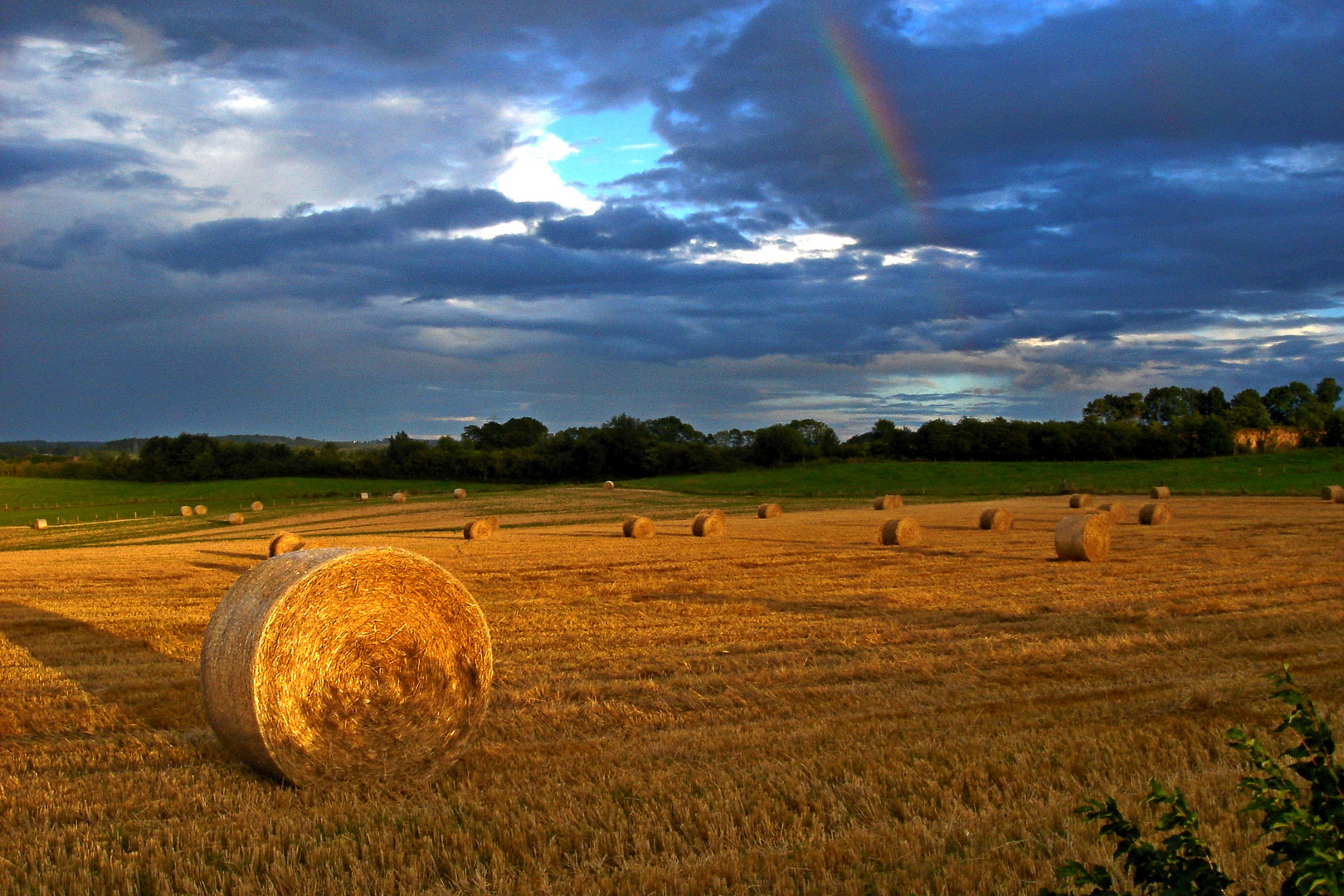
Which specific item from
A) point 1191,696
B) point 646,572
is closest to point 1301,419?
point 646,572

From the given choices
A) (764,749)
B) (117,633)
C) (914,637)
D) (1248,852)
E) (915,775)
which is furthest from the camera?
(117,633)

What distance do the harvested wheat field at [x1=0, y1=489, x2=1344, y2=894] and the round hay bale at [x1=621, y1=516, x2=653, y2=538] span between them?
1131cm

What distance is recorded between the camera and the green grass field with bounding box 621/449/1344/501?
157 feet

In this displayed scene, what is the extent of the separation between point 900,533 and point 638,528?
27.6 ft

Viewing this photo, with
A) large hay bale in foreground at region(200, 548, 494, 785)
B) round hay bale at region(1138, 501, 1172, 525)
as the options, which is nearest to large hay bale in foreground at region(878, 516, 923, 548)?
round hay bale at region(1138, 501, 1172, 525)

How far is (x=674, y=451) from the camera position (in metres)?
83.4

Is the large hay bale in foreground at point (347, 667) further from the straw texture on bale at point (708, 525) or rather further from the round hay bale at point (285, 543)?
the straw texture on bale at point (708, 525)

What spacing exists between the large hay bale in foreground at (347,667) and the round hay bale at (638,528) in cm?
2037

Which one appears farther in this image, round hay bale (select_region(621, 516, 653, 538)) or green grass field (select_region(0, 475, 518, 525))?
green grass field (select_region(0, 475, 518, 525))

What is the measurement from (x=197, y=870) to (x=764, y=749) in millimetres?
3472

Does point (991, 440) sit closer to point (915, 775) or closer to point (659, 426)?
point (659, 426)

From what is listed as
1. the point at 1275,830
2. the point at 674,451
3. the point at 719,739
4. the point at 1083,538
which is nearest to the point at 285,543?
the point at 1083,538

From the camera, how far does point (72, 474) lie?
83.8 meters

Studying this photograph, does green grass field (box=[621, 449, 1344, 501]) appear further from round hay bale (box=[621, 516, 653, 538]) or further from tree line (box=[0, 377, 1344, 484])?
round hay bale (box=[621, 516, 653, 538])
